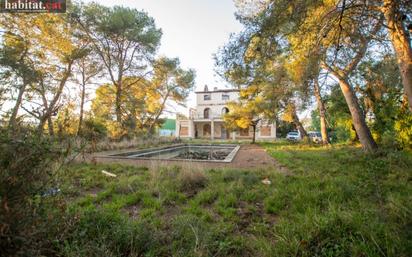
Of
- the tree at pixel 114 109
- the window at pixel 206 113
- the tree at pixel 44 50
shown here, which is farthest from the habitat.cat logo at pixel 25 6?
the window at pixel 206 113

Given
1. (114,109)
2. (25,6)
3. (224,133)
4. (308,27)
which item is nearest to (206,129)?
(224,133)

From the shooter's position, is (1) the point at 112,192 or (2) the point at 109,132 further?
(2) the point at 109,132

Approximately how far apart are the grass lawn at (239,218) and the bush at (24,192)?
30 centimetres

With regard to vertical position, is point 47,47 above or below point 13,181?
above

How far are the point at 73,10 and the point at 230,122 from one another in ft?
47.3

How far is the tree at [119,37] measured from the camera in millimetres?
12945

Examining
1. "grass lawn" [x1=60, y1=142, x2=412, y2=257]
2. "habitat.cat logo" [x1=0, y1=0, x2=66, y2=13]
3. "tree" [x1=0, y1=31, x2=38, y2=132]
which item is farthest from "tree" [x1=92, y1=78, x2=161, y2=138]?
"grass lawn" [x1=60, y1=142, x2=412, y2=257]

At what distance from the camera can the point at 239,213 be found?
2.67m

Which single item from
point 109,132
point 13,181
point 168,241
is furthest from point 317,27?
point 109,132

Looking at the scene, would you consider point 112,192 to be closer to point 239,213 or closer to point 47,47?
point 239,213

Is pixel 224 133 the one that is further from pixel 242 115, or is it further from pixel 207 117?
pixel 242 115

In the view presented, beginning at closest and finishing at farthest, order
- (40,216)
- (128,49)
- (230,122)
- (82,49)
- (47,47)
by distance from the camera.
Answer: (40,216) < (47,47) < (82,49) < (128,49) < (230,122)

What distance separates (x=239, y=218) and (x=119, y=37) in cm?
1585

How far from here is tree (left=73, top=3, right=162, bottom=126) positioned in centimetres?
1295
